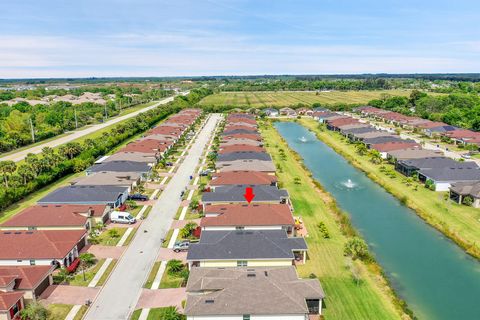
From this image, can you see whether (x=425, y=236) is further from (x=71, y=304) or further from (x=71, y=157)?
(x=71, y=157)

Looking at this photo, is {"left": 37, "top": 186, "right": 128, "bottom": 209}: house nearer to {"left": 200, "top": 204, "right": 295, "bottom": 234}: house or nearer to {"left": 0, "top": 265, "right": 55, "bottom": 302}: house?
{"left": 200, "top": 204, "right": 295, "bottom": 234}: house

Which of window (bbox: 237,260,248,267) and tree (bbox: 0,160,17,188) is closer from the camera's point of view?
window (bbox: 237,260,248,267)

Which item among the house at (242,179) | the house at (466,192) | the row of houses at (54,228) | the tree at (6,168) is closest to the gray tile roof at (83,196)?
the row of houses at (54,228)

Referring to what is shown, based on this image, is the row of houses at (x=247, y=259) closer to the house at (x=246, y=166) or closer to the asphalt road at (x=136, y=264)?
the asphalt road at (x=136, y=264)

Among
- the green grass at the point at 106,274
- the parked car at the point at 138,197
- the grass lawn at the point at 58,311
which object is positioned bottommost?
the grass lawn at the point at 58,311

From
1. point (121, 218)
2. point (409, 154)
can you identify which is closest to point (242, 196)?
point (121, 218)

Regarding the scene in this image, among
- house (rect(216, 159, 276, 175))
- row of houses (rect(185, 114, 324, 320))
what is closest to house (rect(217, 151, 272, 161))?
house (rect(216, 159, 276, 175))
